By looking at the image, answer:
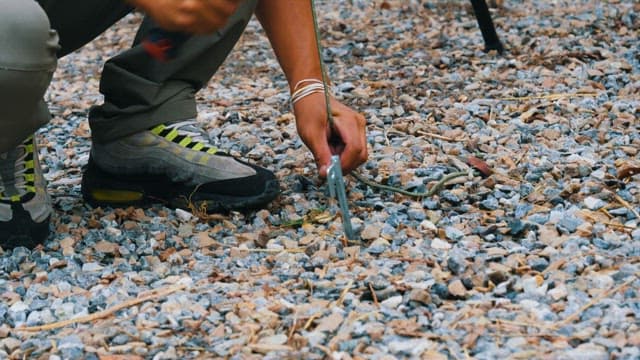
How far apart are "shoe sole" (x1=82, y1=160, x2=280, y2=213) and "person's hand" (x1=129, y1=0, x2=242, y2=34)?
61 centimetres

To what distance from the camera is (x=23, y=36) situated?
180 cm

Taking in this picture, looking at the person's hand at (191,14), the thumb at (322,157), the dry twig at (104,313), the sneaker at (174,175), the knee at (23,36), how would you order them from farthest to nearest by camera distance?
the sneaker at (174,175)
the thumb at (322,157)
the knee at (23,36)
the dry twig at (104,313)
the person's hand at (191,14)

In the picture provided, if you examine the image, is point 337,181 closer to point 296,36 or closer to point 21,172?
point 296,36

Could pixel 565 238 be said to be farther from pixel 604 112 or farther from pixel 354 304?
pixel 604 112

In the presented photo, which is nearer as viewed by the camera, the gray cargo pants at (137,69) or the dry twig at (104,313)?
the dry twig at (104,313)

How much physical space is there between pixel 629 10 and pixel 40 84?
285 centimetres

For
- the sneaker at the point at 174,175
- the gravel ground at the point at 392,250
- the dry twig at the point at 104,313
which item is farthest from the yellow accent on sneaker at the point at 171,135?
the dry twig at the point at 104,313

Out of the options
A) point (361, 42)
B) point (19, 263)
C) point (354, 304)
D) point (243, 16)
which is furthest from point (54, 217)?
point (361, 42)

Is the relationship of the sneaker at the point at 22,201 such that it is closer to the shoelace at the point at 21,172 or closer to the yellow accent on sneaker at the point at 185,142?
the shoelace at the point at 21,172

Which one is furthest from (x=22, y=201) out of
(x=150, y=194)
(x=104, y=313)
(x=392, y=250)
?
(x=392, y=250)

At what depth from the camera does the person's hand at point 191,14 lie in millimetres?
1550

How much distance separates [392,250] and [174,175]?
552 millimetres

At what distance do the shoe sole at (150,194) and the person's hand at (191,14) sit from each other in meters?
0.61

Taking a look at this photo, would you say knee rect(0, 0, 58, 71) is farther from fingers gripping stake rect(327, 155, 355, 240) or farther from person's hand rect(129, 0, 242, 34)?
fingers gripping stake rect(327, 155, 355, 240)
